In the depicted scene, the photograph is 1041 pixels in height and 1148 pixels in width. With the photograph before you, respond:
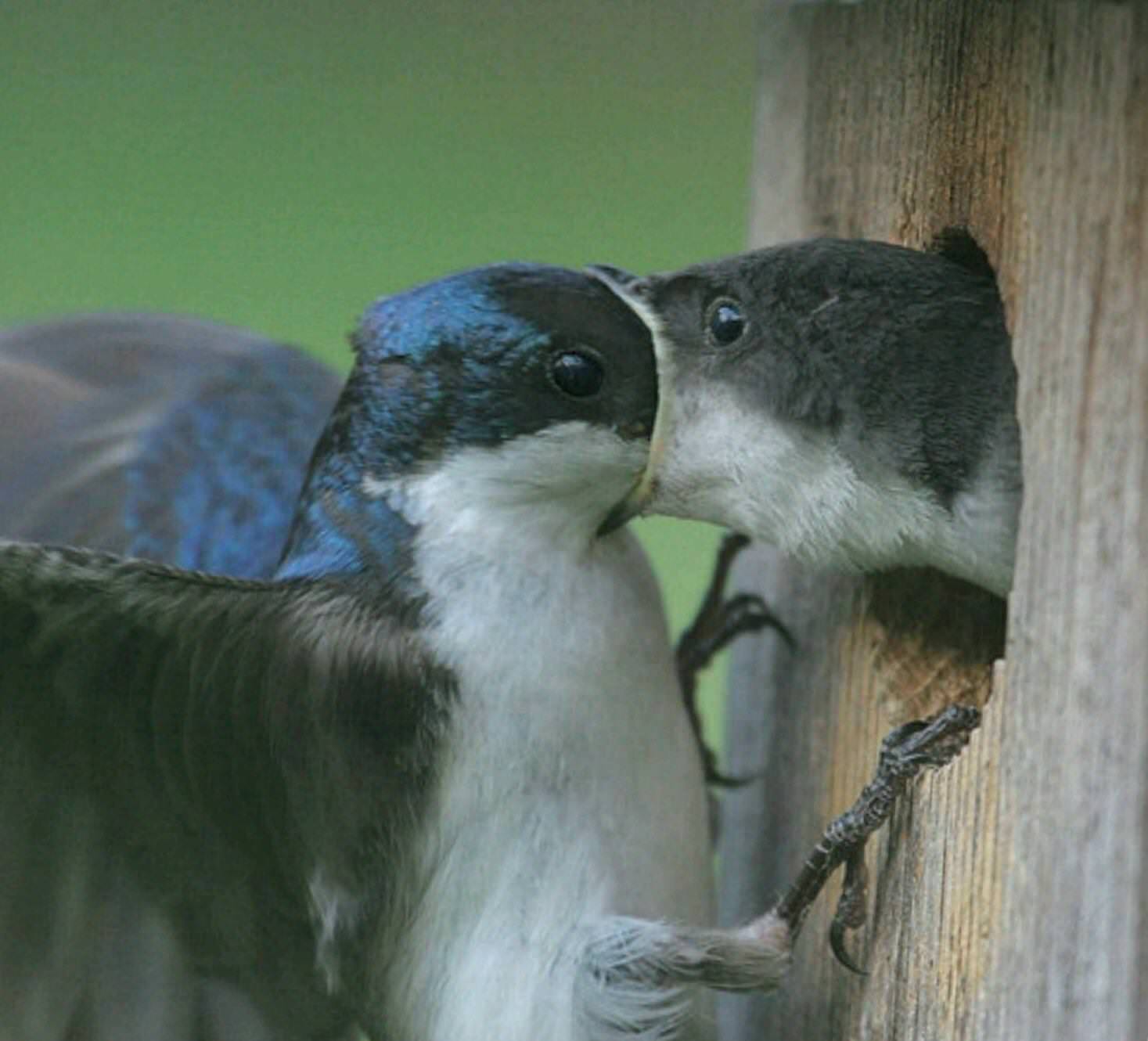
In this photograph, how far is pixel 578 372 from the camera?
143cm

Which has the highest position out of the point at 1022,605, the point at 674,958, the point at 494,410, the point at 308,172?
the point at 308,172

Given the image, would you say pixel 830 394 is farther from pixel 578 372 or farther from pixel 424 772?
pixel 424 772

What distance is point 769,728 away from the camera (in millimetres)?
1645

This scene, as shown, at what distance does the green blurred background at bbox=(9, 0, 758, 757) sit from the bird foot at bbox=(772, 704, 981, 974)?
1.27 metres

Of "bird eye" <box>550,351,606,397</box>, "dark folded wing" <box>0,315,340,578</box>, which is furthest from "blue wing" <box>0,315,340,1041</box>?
"bird eye" <box>550,351,606,397</box>

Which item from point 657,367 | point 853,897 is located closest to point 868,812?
point 853,897

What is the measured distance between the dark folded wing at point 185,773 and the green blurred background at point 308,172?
4.04 feet

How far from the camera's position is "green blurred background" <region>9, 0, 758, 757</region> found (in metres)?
2.99

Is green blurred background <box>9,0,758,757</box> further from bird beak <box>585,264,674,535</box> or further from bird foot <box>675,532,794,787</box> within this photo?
bird beak <box>585,264,674,535</box>

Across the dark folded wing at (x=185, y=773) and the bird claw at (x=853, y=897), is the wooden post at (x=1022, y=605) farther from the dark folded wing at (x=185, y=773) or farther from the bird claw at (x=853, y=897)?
the dark folded wing at (x=185, y=773)

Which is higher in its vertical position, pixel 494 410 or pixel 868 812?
pixel 494 410

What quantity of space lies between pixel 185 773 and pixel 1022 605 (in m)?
0.48

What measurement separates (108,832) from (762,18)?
686 millimetres

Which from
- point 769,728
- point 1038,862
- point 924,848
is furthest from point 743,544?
point 1038,862
